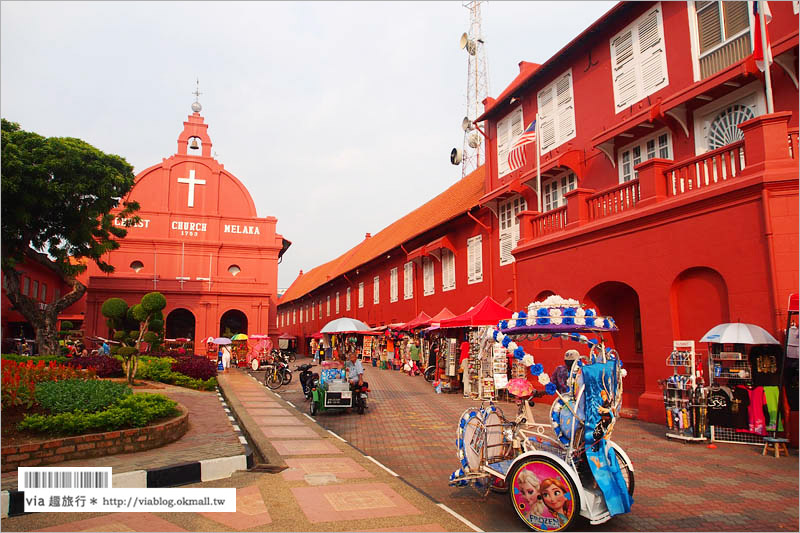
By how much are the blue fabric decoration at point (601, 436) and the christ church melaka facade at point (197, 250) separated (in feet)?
104

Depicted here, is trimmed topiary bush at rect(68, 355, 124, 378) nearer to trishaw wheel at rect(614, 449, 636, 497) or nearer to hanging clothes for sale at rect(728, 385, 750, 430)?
trishaw wheel at rect(614, 449, 636, 497)

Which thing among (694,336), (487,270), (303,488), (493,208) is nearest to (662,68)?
(694,336)

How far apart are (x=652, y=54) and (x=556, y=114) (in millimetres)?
3437

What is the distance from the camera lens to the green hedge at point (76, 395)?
7.54 m

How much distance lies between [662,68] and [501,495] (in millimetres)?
9938

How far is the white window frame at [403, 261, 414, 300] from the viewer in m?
25.4

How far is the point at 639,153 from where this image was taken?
12336mm

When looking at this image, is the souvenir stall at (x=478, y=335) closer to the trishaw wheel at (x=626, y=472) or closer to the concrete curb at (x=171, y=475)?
the trishaw wheel at (x=626, y=472)

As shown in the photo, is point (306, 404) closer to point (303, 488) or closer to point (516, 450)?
point (303, 488)

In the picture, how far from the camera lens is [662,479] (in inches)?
258

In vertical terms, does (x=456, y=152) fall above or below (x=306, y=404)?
above

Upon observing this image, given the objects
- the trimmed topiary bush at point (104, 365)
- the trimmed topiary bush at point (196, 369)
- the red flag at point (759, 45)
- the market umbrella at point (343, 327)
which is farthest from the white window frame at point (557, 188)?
the trimmed topiary bush at point (104, 365)

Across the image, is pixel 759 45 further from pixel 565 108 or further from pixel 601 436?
pixel 601 436

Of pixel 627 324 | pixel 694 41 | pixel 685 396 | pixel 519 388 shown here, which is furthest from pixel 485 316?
pixel 519 388
